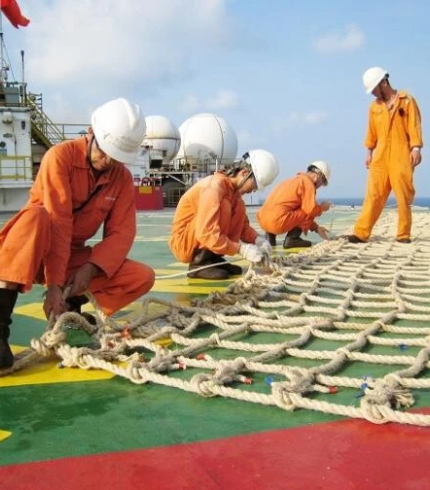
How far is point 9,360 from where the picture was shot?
68.4 inches

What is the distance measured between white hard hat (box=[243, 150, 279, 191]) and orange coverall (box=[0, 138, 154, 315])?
1420 mm

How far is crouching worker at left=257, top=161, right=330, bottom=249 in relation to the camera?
16.8ft

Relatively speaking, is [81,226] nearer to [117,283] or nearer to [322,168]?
[117,283]

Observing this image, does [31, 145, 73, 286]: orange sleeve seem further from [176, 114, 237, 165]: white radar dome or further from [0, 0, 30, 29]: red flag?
[176, 114, 237, 165]: white radar dome

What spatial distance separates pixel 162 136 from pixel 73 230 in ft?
62.8

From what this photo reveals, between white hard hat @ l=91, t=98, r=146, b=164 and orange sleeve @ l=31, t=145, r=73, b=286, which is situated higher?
white hard hat @ l=91, t=98, r=146, b=164

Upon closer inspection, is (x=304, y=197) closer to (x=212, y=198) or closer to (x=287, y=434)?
(x=212, y=198)

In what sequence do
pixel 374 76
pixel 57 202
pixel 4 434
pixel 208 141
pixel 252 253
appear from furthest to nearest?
1. pixel 208 141
2. pixel 374 76
3. pixel 252 253
4. pixel 57 202
5. pixel 4 434

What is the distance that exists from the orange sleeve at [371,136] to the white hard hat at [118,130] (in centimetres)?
350

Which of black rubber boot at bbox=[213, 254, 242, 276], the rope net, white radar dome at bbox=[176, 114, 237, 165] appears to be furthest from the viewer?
white radar dome at bbox=[176, 114, 237, 165]

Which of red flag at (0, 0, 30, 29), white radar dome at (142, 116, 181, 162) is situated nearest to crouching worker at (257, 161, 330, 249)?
red flag at (0, 0, 30, 29)

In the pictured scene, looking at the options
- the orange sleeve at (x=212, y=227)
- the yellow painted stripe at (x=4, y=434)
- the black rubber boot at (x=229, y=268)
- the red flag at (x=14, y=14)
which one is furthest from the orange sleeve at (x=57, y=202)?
the red flag at (x=14, y=14)

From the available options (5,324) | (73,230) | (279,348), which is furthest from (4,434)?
(73,230)

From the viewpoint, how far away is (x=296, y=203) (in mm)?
5215
